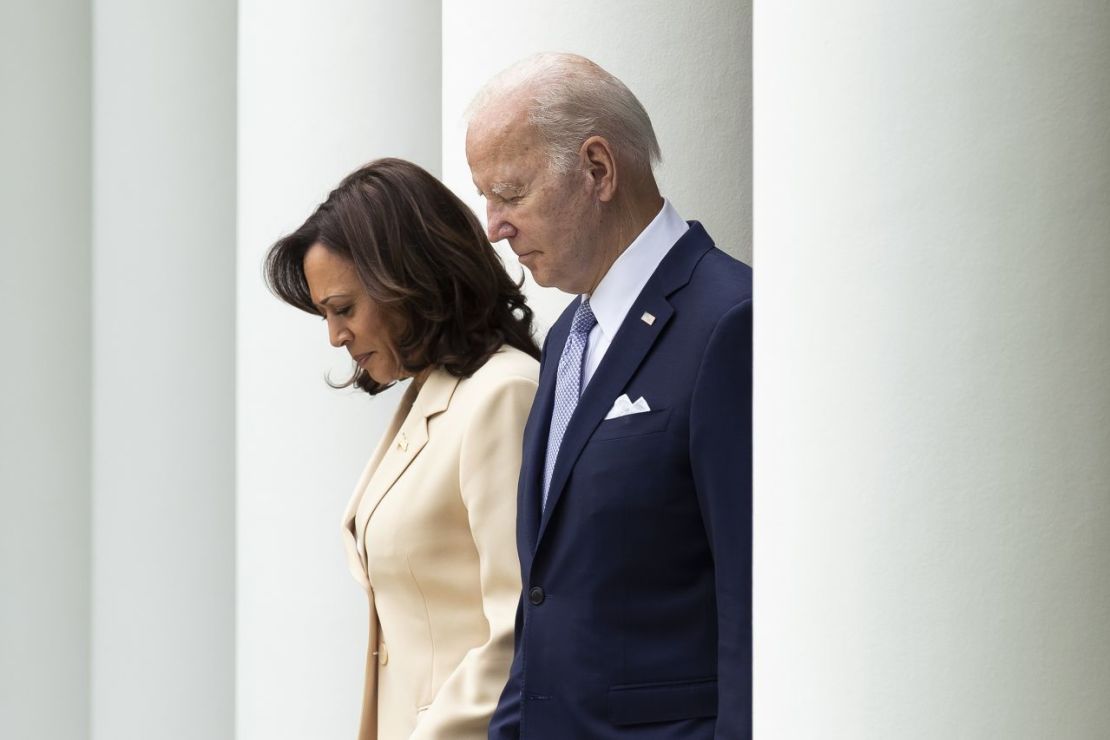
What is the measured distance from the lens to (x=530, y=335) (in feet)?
11.9

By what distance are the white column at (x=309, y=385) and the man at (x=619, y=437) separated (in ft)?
7.94

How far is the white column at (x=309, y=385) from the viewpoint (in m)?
5.36

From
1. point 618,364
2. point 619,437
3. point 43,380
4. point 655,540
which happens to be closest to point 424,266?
point 618,364

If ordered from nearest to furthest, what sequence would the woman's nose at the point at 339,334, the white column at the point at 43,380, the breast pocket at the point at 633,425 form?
the breast pocket at the point at 633,425 < the woman's nose at the point at 339,334 < the white column at the point at 43,380

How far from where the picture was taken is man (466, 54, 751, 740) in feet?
8.59

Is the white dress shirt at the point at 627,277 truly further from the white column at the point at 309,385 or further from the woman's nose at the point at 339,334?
the white column at the point at 309,385

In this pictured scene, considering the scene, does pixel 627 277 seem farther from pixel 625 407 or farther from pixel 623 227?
pixel 625 407

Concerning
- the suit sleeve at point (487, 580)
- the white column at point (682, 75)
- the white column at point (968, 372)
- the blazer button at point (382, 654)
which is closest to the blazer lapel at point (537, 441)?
the suit sleeve at point (487, 580)

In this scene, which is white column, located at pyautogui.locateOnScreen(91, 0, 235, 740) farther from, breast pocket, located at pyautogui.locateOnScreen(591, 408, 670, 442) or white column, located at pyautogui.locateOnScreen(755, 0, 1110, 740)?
white column, located at pyautogui.locateOnScreen(755, 0, 1110, 740)

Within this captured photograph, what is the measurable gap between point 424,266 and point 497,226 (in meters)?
0.52

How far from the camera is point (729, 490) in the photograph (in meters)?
2.56

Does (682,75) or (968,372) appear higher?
(682,75)

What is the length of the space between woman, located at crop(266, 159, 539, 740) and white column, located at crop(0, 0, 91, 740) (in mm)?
3838

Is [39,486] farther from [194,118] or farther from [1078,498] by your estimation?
[1078,498]
